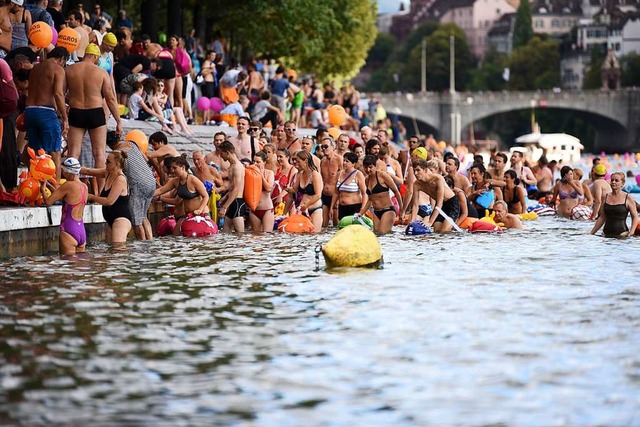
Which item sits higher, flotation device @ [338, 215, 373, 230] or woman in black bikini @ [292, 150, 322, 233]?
woman in black bikini @ [292, 150, 322, 233]

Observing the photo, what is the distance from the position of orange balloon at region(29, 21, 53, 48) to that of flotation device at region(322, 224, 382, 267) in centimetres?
539

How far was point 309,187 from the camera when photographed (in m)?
20.5

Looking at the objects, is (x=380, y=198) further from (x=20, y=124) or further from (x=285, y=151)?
(x=20, y=124)

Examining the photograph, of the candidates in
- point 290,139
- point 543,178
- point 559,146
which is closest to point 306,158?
point 290,139

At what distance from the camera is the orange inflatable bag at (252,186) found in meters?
19.6

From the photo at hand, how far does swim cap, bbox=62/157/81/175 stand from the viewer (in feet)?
47.2

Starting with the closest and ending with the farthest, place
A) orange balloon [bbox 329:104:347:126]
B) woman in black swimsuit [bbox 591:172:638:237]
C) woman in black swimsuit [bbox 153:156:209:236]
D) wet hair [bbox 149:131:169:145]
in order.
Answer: woman in black swimsuit [bbox 153:156:209:236] → wet hair [bbox 149:131:169:145] → woman in black swimsuit [bbox 591:172:638:237] → orange balloon [bbox 329:104:347:126]

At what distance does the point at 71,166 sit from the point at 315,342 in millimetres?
5925

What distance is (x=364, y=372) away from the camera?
830cm

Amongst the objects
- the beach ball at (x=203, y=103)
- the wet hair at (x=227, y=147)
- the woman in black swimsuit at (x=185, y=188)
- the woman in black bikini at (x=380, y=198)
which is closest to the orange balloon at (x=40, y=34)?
the woman in black swimsuit at (x=185, y=188)

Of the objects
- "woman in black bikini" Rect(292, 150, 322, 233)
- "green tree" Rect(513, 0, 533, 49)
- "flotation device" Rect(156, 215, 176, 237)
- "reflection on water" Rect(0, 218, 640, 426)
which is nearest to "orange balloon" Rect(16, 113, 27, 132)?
"flotation device" Rect(156, 215, 176, 237)

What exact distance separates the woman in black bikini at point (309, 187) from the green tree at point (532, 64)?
125 m

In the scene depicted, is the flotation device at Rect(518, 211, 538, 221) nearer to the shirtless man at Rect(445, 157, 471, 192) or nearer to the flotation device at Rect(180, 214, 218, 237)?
the shirtless man at Rect(445, 157, 471, 192)

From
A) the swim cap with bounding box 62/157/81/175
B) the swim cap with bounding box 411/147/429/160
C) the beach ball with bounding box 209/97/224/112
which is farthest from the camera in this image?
the beach ball with bounding box 209/97/224/112
